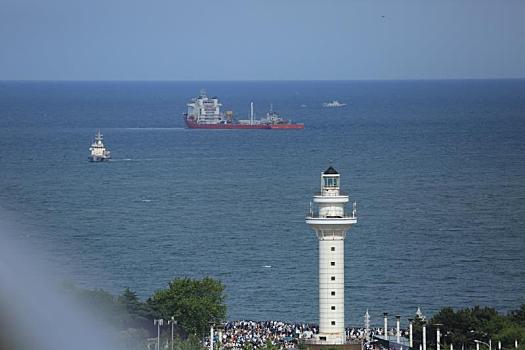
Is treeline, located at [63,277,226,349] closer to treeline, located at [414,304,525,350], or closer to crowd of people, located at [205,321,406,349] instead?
crowd of people, located at [205,321,406,349]

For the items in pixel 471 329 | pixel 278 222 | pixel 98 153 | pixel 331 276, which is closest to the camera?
pixel 331 276

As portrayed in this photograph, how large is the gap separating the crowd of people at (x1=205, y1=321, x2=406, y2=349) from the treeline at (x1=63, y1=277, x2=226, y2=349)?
89 centimetres

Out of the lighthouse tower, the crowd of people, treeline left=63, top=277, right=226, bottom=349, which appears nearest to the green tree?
treeline left=63, top=277, right=226, bottom=349

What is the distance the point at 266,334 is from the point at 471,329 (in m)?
8.05

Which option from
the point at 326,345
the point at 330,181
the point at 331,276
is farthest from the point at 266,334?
the point at 330,181

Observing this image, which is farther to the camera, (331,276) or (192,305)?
(192,305)

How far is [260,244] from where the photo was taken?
94.4m

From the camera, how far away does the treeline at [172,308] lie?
50.5 meters

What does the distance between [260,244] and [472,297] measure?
69.9 feet

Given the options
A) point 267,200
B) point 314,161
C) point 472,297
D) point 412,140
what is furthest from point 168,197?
point 412,140

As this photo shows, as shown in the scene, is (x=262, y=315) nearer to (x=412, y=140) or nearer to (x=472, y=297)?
(x=472, y=297)

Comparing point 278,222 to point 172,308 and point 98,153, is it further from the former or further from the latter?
point 98,153

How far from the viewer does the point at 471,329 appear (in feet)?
175

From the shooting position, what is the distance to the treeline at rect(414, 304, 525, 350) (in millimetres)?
51281
